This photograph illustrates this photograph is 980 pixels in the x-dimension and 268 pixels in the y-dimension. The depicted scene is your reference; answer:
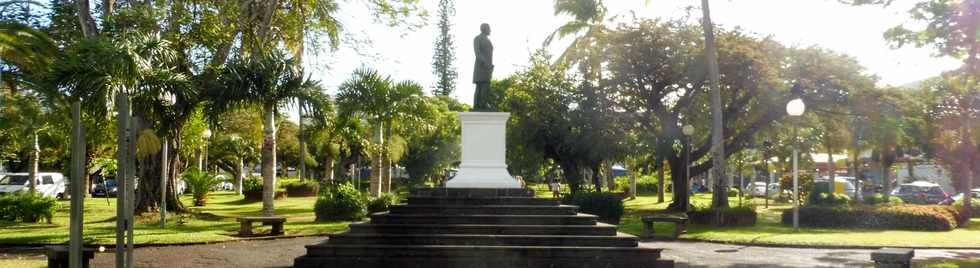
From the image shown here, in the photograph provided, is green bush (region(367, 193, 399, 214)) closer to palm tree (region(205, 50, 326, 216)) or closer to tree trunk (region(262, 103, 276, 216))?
tree trunk (region(262, 103, 276, 216))

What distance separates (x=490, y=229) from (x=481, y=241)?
36cm

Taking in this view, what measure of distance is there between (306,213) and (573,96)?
33.3 feet

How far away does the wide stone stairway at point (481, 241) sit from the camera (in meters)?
10.6

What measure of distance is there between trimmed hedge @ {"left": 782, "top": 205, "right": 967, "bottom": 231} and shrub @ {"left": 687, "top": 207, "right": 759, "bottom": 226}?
171 cm

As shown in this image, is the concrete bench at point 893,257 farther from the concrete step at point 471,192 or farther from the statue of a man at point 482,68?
the statue of a man at point 482,68

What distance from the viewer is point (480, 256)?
1070cm

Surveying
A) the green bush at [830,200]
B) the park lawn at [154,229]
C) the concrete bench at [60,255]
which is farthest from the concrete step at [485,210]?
the green bush at [830,200]

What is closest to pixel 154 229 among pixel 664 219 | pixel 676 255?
pixel 676 255

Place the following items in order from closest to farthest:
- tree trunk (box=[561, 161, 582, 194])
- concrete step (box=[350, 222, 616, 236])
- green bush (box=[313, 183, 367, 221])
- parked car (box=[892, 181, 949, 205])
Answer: concrete step (box=[350, 222, 616, 236]) < green bush (box=[313, 183, 367, 221]) < tree trunk (box=[561, 161, 582, 194]) < parked car (box=[892, 181, 949, 205])

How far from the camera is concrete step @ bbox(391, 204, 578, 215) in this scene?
1182 cm

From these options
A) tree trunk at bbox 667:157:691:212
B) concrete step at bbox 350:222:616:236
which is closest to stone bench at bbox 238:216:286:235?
concrete step at bbox 350:222:616:236

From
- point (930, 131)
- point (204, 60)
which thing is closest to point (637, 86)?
point (930, 131)

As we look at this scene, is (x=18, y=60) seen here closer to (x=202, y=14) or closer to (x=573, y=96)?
(x=202, y=14)

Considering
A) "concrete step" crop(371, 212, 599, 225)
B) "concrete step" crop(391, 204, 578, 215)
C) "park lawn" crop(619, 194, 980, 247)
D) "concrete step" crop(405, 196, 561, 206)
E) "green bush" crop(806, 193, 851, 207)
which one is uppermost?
"concrete step" crop(405, 196, 561, 206)
